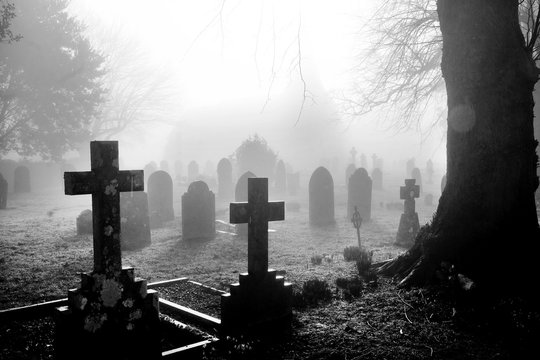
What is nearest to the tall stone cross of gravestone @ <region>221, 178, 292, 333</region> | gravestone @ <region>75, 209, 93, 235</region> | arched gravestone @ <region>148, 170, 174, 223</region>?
gravestone @ <region>221, 178, 292, 333</region>

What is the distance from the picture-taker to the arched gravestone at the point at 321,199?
14242mm

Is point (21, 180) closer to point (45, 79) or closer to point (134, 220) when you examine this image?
point (45, 79)

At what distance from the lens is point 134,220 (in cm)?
1050

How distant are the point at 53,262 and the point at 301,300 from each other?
5.73 m

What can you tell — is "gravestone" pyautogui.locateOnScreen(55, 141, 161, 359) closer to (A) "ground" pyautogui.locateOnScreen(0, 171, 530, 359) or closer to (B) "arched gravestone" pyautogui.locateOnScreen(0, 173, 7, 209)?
(A) "ground" pyautogui.locateOnScreen(0, 171, 530, 359)

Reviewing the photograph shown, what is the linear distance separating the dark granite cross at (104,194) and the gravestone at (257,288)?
51.2 inches

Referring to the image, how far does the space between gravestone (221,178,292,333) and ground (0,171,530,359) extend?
10.4 inches

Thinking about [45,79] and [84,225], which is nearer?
[84,225]

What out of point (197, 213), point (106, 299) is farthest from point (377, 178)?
point (106, 299)

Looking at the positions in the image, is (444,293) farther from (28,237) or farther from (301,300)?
(28,237)

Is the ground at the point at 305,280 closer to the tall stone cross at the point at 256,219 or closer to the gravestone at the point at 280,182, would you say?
the tall stone cross at the point at 256,219

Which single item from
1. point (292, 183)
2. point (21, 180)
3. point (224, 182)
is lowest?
point (292, 183)

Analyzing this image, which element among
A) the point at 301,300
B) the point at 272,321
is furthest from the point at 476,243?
the point at 272,321

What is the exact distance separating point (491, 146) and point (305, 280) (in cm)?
306
